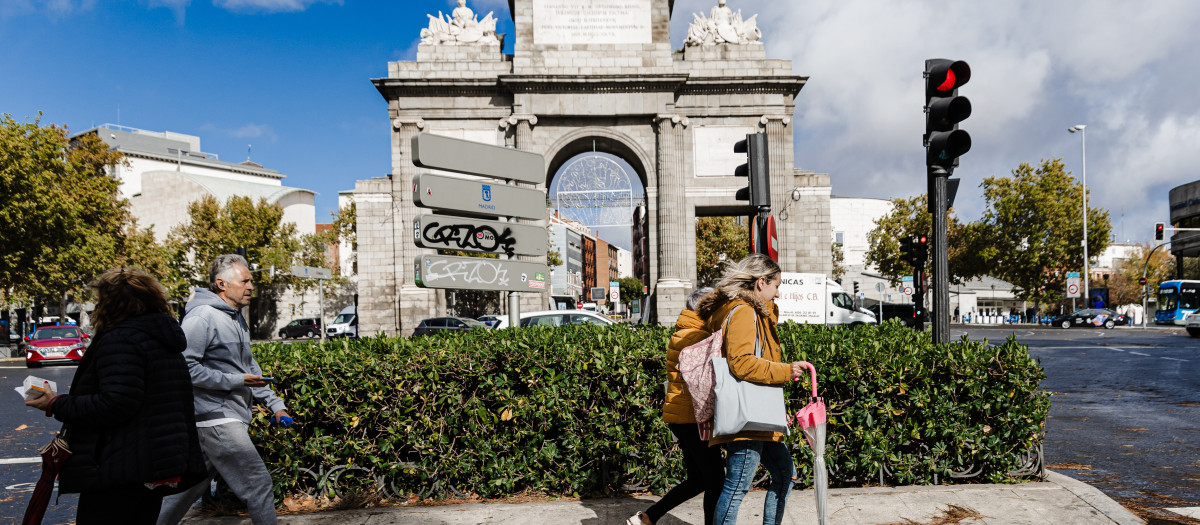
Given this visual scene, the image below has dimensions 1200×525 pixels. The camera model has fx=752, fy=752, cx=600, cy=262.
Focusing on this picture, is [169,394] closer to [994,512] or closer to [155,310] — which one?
[155,310]

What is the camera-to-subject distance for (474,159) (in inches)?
299

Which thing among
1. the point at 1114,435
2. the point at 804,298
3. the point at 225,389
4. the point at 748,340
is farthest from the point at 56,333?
the point at 1114,435

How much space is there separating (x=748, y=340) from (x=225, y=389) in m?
2.58

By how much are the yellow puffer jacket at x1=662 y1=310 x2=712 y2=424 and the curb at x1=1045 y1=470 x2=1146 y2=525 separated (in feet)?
9.47

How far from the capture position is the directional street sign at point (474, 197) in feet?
23.8

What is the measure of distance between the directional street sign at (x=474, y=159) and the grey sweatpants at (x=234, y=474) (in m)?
3.61

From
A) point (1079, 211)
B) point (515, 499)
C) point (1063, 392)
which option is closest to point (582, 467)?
point (515, 499)

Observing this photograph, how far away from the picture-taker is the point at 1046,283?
50656mm

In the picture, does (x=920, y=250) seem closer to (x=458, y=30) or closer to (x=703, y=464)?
(x=703, y=464)

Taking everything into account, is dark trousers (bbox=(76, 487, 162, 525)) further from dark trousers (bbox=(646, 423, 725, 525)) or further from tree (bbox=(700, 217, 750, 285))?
tree (bbox=(700, 217, 750, 285))

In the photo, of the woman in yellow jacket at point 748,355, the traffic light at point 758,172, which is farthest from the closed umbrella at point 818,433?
the traffic light at point 758,172

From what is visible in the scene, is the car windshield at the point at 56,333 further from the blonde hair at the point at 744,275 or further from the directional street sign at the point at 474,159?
the blonde hair at the point at 744,275

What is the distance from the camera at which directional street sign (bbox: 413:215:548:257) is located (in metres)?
7.43

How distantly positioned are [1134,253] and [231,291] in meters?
105
